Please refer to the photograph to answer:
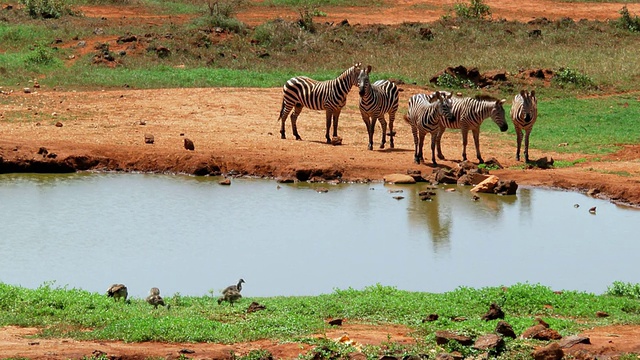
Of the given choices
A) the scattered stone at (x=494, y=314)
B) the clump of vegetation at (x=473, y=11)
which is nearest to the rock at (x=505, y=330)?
the scattered stone at (x=494, y=314)

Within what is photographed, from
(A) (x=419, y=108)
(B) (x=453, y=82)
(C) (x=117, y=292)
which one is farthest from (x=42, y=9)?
(C) (x=117, y=292)

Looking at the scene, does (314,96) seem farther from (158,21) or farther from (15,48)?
(158,21)

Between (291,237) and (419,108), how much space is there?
7.07 m

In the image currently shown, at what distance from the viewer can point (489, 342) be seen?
33.1ft

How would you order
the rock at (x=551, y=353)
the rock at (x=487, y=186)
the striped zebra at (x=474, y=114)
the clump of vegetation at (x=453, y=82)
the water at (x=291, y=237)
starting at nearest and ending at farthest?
the rock at (x=551, y=353) → the water at (x=291, y=237) → the rock at (x=487, y=186) → the striped zebra at (x=474, y=114) → the clump of vegetation at (x=453, y=82)

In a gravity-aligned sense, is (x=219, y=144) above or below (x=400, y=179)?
above

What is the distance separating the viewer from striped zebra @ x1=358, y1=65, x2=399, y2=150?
2356 centimetres

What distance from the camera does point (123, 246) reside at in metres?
15.3

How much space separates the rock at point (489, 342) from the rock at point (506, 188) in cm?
964

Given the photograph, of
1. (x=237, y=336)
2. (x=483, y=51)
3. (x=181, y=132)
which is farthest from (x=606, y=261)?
(x=483, y=51)

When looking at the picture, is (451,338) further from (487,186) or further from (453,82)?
(453,82)

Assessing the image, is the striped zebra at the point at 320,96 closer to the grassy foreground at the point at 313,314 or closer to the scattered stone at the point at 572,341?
the grassy foreground at the point at 313,314

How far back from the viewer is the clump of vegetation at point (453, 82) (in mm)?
29625

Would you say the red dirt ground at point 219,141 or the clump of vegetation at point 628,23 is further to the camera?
the clump of vegetation at point 628,23
